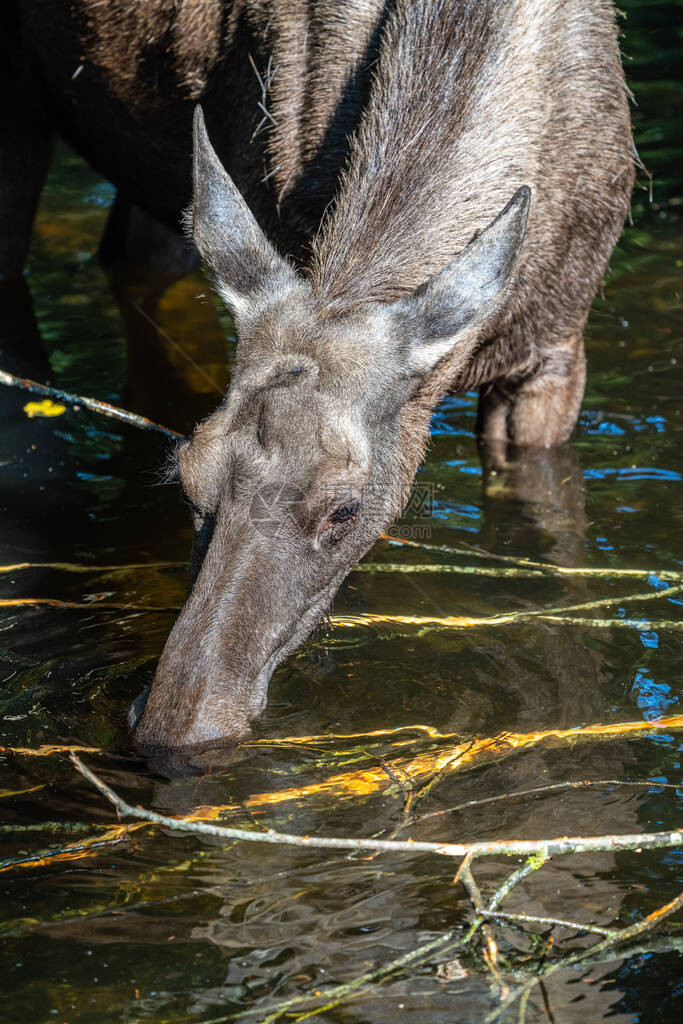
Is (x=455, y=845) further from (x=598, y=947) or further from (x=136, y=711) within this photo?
(x=136, y=711)

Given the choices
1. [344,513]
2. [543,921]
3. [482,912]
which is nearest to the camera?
[482,912]

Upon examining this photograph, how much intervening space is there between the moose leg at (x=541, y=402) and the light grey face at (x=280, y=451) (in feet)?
6.94

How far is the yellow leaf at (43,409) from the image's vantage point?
28.8ft

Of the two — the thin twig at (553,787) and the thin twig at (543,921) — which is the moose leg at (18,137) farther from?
the thin twig at (543,921)

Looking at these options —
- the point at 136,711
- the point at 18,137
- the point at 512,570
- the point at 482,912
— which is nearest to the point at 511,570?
the point at 512,570

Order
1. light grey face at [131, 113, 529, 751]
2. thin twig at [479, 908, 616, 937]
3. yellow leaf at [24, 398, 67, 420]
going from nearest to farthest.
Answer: thin twig at [479, 908, 616, 937], light grey face at [131, 113, 529, 751], yellow leaf at [24, 398, 67, 420]

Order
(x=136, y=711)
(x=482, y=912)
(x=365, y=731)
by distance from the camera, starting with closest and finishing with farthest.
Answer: (x=482, y=912)
(x=136, y=711)
(x=365, y=731)

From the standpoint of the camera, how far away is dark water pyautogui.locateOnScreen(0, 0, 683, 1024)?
3.96m

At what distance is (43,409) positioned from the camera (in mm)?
8797

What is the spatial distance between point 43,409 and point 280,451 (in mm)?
4409

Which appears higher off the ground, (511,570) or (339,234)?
(339,234)

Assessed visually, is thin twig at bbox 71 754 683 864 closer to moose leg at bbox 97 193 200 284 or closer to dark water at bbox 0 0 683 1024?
dark water at bbox 0 0 683 1024

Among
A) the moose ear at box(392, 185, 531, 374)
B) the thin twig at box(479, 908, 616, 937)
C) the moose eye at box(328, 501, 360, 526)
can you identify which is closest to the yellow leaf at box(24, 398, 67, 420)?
the moose ear at box(392, 185, 531, 374)

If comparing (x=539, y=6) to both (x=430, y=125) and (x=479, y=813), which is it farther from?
(x=479, y=813)
